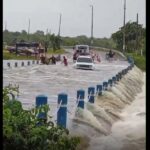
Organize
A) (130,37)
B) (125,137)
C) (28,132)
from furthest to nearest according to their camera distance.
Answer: (130,37)
(125,137)
(28,132)

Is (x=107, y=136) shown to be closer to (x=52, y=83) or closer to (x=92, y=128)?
(x=92, y=128)

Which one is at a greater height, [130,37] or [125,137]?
[130,37]

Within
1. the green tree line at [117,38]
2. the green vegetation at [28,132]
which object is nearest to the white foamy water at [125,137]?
the green vegetation at [28,132]

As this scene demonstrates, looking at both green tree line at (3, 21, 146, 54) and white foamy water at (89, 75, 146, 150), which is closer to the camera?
white foamy water at (89, 75, 146, 150)

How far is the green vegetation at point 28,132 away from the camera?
5.89 m

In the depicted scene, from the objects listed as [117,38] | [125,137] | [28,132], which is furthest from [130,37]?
[28,132]

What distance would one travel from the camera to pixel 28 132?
6.25 meters

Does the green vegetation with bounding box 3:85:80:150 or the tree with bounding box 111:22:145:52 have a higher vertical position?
the tree with bounding box 111:22:145:52

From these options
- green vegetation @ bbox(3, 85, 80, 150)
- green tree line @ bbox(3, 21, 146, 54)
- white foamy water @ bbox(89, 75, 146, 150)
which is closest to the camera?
green vegetation @ bbox(3, 85, 80, 150)

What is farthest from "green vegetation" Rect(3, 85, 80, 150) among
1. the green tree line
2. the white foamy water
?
the green tree line

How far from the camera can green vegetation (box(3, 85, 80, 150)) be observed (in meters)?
5.89

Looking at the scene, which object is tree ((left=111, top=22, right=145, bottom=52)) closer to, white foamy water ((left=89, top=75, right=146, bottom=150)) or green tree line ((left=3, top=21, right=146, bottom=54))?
green tree line ((left=3, top=21, right=146, bottom=54))

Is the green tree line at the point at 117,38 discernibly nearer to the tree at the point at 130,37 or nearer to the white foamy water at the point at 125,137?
the tree at the point at 130,37

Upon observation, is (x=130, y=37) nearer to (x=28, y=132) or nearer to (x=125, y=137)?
(x=125, y=137)
